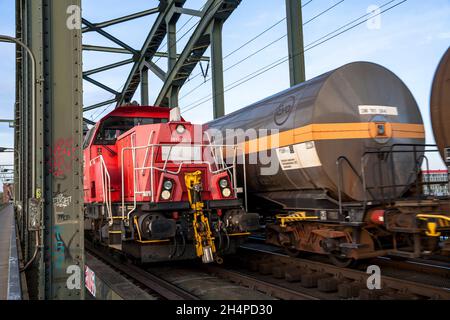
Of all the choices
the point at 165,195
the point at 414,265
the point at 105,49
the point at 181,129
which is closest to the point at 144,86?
the point at 105,49

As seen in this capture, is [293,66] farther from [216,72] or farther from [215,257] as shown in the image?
[215,257]

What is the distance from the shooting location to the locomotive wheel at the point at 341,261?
7562 millimetres

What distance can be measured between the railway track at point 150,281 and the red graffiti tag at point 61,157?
2690mm

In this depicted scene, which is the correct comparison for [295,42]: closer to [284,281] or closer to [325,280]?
[284,281]

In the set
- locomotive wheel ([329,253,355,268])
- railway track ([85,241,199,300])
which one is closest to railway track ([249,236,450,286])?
locomotive wheel ([329,253,355,268])

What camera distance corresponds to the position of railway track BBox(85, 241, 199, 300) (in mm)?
6297

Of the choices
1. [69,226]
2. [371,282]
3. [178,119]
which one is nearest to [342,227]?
[371,282]

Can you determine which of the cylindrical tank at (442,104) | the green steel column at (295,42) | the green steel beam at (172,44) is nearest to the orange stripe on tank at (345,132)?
the cylindrical tank at (442,104)

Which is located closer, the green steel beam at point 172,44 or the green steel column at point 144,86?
the green steel beam at point 172,44

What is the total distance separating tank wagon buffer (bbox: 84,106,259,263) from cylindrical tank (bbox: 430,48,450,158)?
11.0 feet

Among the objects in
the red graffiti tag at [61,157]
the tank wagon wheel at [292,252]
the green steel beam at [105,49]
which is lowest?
the tank wagon wheel at [292,252]

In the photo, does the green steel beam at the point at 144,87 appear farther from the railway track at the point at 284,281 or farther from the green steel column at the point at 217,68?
the railway track at the point at 284,281

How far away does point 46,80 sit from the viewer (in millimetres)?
4551

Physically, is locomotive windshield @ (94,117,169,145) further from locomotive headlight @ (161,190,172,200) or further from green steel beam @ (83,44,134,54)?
green steel beam @ (83,44,134,54)
